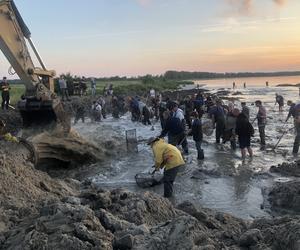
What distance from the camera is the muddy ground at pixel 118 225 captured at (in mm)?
6266

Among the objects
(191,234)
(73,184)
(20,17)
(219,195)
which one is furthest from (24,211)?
(20,17)

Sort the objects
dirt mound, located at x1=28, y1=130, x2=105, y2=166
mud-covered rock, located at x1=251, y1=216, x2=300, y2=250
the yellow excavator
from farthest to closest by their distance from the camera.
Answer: dirt mound, located at x1=28, y1=130, x2=105, y2=166 → the yellow excavator → mud-covered rock, located at x1=251, y1=216, x2=300, y2=250

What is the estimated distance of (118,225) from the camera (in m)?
6.98

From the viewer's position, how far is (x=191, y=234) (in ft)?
20.6

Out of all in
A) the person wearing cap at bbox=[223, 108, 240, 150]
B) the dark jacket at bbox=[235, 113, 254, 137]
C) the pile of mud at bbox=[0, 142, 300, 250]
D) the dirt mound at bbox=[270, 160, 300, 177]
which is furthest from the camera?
the person wearing cap at bbox=[223, 108, 240, 150]

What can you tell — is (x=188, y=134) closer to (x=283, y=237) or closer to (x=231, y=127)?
(x=231, y=127)

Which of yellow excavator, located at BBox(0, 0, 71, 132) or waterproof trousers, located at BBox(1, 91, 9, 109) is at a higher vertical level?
yellow excavator, located at BBox(0, 0, 71, 132)

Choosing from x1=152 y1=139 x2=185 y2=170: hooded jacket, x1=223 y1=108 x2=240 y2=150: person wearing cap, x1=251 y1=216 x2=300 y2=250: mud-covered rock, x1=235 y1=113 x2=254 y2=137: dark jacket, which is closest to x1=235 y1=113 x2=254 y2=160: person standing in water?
x1=235 y1=113 x2=254 y2=137: dark jacket

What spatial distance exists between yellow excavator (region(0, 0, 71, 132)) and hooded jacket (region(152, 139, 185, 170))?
563 cm

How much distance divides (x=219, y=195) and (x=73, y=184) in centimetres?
349

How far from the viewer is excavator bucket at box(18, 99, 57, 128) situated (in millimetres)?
15391

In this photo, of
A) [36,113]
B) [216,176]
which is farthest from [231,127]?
[36,113]

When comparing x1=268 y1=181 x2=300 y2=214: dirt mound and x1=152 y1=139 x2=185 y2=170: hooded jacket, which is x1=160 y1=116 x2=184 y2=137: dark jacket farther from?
x1=268 y1=181 x2=300 y2=214: dirt mound

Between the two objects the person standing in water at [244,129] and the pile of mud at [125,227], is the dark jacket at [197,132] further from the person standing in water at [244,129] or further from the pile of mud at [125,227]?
the pile of mud at [125,227]
